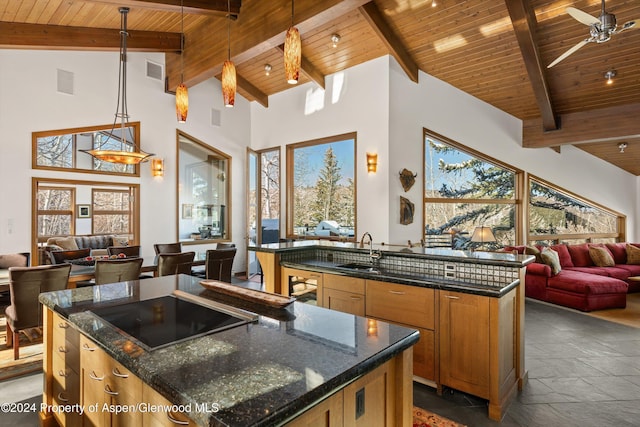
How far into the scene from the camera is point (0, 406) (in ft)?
8.56

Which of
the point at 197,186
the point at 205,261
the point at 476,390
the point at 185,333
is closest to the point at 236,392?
the point at 185,333

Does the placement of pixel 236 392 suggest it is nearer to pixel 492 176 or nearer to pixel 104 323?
pixel 104 323

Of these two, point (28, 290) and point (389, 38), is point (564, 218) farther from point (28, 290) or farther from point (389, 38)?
point (28, 290)

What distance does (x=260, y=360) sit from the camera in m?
1.17

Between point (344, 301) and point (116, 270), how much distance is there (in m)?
2.50

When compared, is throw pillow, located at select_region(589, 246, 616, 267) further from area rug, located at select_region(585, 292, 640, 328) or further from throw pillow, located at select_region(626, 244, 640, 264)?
area rug, located at select_region(585, 292, 640, 328)

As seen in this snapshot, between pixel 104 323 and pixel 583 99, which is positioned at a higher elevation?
pixel 583 99

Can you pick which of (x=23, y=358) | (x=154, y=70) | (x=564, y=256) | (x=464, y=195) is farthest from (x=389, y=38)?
(x=23, y=358)

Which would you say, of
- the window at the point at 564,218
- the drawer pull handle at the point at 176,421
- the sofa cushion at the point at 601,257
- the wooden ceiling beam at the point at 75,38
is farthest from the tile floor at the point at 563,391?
the wooden ceiling beam at the point at 75,38

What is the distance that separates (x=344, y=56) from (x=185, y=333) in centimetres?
544

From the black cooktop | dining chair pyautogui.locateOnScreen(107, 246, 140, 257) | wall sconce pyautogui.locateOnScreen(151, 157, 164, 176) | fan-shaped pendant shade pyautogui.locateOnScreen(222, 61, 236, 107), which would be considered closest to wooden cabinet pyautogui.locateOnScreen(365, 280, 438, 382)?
the black cooktop

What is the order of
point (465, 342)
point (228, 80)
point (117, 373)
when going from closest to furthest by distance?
point (117, 373) < point (465, 342) < point (228, 80)

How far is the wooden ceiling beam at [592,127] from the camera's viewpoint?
19.5ft

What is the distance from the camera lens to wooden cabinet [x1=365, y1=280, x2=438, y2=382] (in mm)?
2723
